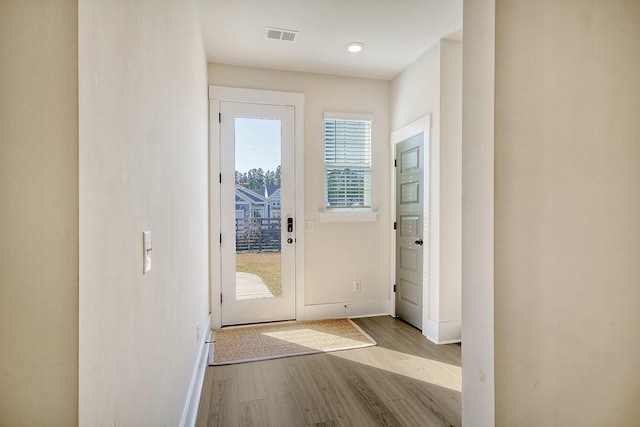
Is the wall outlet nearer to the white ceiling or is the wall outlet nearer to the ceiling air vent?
the white ceiling

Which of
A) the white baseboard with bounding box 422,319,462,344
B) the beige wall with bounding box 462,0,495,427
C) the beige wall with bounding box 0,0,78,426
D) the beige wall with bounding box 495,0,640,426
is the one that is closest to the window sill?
the white baseboard with bounding box 422,319,462,344

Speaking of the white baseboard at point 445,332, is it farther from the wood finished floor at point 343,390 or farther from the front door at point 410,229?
the front door at point 410,229

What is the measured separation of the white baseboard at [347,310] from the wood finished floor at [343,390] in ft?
2.86

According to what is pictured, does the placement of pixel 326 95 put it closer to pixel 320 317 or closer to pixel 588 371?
pixel 320 317

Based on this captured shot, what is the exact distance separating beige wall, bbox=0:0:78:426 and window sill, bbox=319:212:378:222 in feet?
10.5

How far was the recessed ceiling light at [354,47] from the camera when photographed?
307cm

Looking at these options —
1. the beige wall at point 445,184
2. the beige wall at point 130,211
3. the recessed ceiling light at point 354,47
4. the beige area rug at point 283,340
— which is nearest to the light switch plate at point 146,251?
the beige wall at point 130,211

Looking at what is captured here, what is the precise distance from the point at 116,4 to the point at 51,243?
0.61 m

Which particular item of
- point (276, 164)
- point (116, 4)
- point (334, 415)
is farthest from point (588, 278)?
point (276, 164)

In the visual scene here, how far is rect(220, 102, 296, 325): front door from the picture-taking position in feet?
11.5

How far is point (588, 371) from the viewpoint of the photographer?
4.63 feet

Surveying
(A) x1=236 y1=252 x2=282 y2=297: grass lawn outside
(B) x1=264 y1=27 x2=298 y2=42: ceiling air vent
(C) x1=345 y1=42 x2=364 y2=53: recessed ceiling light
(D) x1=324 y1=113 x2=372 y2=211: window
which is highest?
(C) x1=345 y1=42 x2=364 y2=53: recessed ceiling light

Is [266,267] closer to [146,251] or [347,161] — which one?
[347,161]

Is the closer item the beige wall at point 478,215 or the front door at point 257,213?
the beige wall at point 478,215
